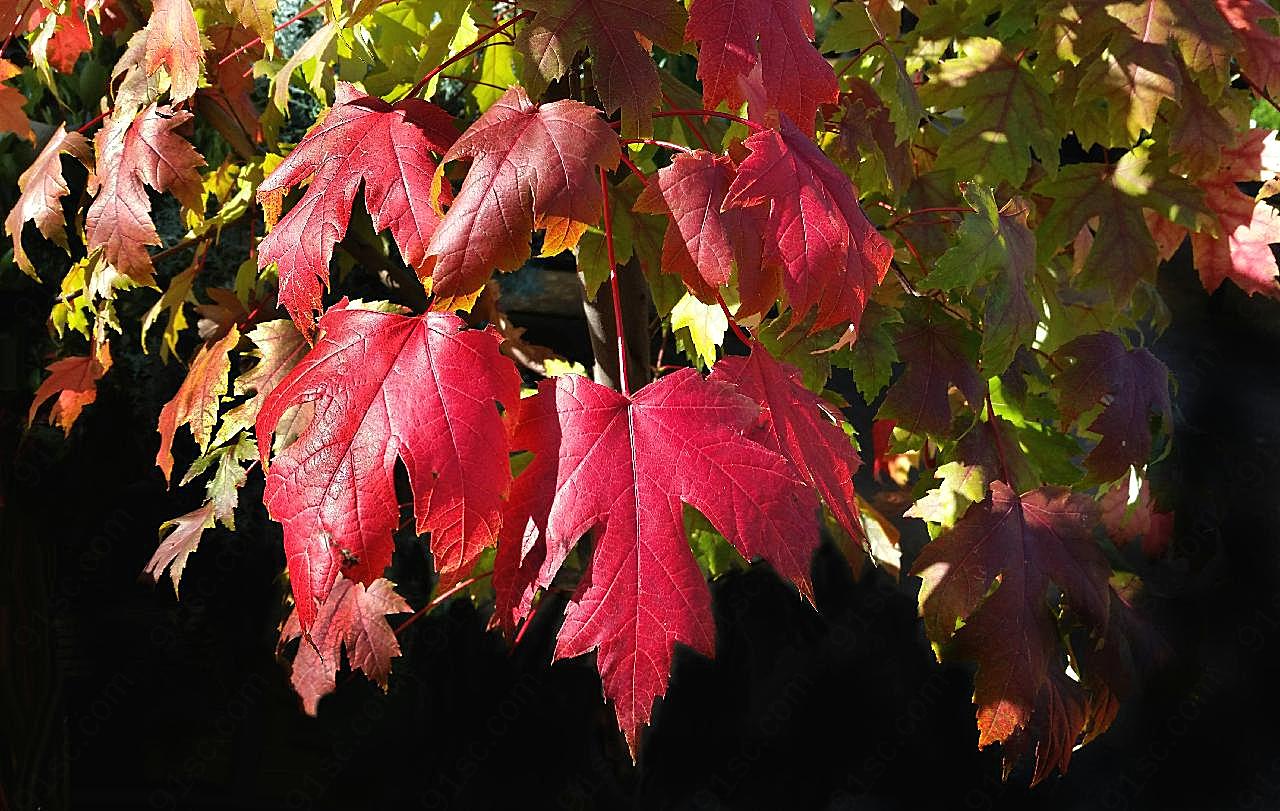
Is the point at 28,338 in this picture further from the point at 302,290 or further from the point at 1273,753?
the point at 1273,753

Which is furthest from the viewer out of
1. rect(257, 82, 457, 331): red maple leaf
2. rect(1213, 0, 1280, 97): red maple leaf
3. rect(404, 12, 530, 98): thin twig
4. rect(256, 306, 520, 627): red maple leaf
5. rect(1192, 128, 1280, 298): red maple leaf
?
rect(1192, 128, 1280, 298): red maple leaf

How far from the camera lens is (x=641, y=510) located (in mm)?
757

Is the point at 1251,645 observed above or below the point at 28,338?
below

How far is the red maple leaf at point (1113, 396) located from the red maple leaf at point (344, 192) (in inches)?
33.2

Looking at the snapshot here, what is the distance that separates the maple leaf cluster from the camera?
743mm

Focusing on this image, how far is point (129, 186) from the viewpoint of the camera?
3.72ft

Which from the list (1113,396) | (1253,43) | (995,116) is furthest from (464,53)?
(1253,43)

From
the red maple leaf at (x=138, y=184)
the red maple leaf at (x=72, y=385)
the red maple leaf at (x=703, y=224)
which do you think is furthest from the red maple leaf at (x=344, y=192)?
the red maple leaf at (x=72, y=385)

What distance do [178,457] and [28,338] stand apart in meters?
0.39

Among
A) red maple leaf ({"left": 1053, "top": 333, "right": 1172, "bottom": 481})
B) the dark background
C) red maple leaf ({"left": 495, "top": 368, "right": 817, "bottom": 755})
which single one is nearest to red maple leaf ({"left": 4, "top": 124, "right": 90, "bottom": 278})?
red maple leaf ({"left": 495, "top": 368, "right": 817, "bottom": 755})

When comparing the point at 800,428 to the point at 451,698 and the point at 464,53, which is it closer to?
the point at 464,53

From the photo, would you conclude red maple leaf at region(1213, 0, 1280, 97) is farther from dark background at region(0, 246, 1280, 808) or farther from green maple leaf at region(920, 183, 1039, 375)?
dark background at region(0, 246, 1280, 808)

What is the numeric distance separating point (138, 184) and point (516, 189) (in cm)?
60

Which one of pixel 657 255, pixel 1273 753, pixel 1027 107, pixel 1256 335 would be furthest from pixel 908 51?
pixel 1273 753
